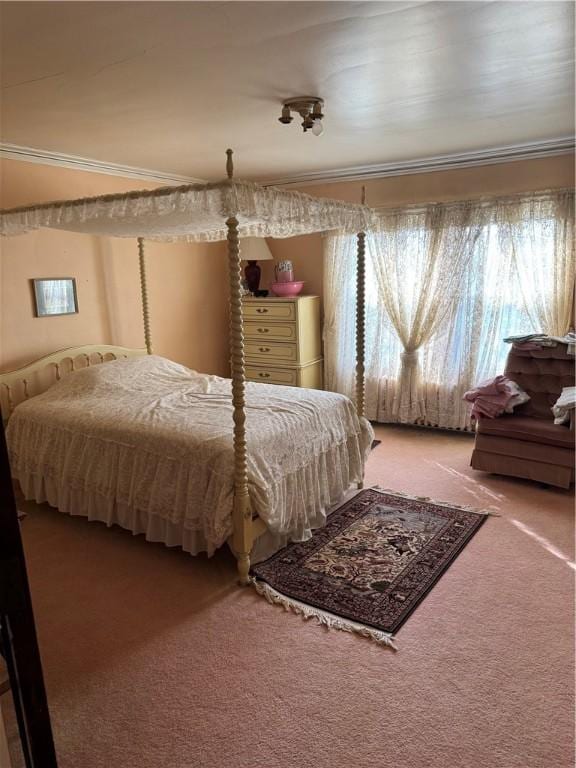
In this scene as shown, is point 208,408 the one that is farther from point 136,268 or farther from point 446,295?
point 446,295

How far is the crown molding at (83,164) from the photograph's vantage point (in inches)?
154

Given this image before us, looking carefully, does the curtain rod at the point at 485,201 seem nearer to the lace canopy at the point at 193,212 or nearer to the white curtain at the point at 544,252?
the white curtain at the point at 544,252

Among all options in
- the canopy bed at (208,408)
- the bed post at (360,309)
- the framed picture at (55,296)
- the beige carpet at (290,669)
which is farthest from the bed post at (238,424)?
the framed picture at (55,296)

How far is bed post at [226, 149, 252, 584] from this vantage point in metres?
2.76

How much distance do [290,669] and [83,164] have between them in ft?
13.1

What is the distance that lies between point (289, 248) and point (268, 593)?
408cm

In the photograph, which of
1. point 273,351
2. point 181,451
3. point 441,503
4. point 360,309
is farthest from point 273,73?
point 273,351

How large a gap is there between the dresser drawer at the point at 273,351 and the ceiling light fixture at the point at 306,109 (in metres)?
2.67

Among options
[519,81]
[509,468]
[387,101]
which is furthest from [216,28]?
[509,468]

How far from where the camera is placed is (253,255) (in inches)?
211

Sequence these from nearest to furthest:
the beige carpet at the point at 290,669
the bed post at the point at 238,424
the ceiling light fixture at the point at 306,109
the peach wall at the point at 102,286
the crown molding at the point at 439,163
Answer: the beige carpet at the point at 290,669
the bed post at the point at 238,424
the ceiling light fixture at the point at 306,109
the peach wall at the point at 102,286
the crown molding at the point at 439,163

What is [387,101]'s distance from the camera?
302 centimetres

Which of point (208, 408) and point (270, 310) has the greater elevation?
point (270, 310)

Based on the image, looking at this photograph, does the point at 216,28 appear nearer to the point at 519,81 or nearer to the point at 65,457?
the point at 519,81
